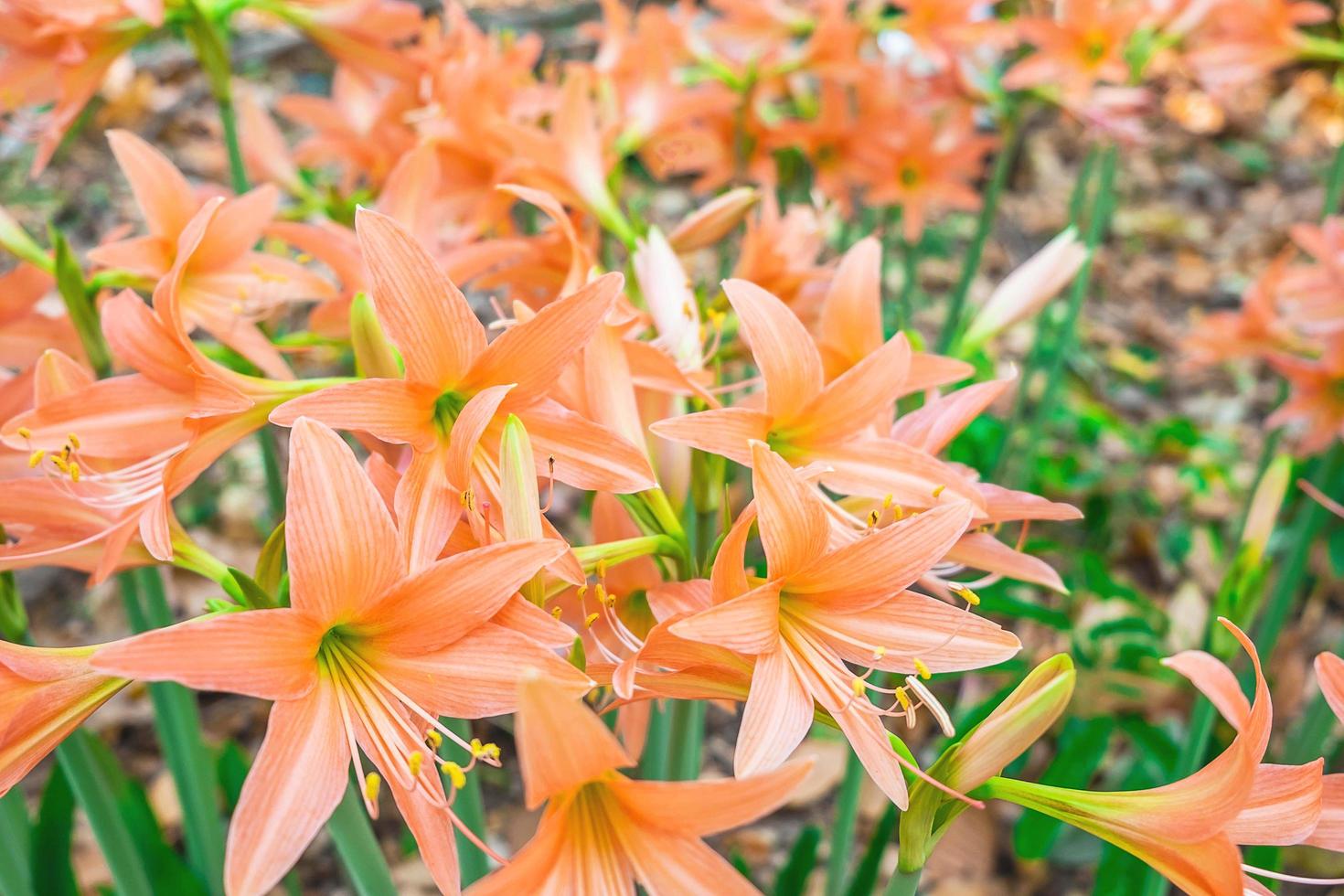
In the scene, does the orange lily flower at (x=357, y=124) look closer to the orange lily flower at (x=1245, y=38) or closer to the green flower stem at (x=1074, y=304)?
the green flower stem at (x=1074, y=304)

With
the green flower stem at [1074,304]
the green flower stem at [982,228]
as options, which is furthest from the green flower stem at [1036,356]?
the green flower stem at [982,228]

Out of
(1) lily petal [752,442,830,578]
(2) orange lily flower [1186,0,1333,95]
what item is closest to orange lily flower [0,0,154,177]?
(1) lily petal [752,442,830,578]

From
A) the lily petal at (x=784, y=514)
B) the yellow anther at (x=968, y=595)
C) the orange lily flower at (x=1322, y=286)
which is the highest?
the lily petal at (x=784, y=514)

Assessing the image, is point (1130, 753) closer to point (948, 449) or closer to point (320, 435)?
point (948, 449)

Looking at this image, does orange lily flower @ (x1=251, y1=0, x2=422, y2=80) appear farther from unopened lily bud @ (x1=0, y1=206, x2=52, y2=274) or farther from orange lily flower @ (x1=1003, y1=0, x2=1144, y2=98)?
orange lily flower @ (x1=1003, y1=0, x2=1144, y2=98)

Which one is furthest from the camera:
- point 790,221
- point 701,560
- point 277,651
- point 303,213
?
point 303,213

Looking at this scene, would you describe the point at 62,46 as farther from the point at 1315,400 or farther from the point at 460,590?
the point at 1315,400

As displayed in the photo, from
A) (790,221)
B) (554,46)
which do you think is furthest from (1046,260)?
(554,46)
